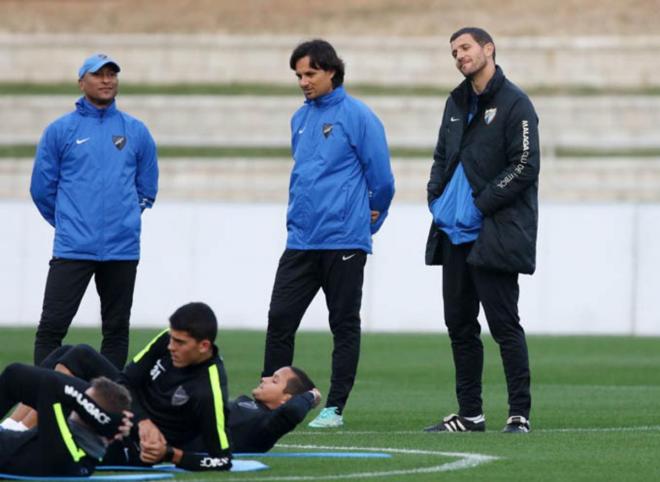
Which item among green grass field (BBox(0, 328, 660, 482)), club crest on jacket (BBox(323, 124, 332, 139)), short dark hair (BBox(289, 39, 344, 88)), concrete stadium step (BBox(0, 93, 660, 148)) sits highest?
concrete stadium step (BBox(0, 93, 660, 148))

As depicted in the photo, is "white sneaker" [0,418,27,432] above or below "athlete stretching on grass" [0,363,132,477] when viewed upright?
below

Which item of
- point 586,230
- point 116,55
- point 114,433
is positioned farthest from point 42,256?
point 116,55

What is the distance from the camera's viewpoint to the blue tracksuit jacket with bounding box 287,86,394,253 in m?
10.6

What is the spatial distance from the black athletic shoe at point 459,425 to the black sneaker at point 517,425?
0.23 m

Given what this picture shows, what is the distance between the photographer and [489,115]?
1008 cm

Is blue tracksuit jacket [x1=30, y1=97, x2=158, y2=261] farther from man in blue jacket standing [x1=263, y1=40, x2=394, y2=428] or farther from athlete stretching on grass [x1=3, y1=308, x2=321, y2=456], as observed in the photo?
athlete stretching on grass [x1=3, y1=308, x2=321, y2=456]

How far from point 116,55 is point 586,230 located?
1994cm

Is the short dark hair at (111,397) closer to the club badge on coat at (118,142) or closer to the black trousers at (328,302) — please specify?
the black trousers at (328,302)

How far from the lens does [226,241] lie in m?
22.8

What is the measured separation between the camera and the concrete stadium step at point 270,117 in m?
35.1

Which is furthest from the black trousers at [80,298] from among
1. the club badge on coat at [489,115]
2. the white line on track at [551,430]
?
the club badge on coat at [489,115]

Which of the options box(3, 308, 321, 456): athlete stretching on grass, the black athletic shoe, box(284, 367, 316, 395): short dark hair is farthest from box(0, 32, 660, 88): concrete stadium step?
box(3, 308, 321, 456): athlete stretching on grass

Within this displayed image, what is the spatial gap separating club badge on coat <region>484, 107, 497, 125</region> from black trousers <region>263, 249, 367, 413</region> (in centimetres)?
118

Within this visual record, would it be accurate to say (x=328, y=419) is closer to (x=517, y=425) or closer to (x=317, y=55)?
(x=517, y=425)
